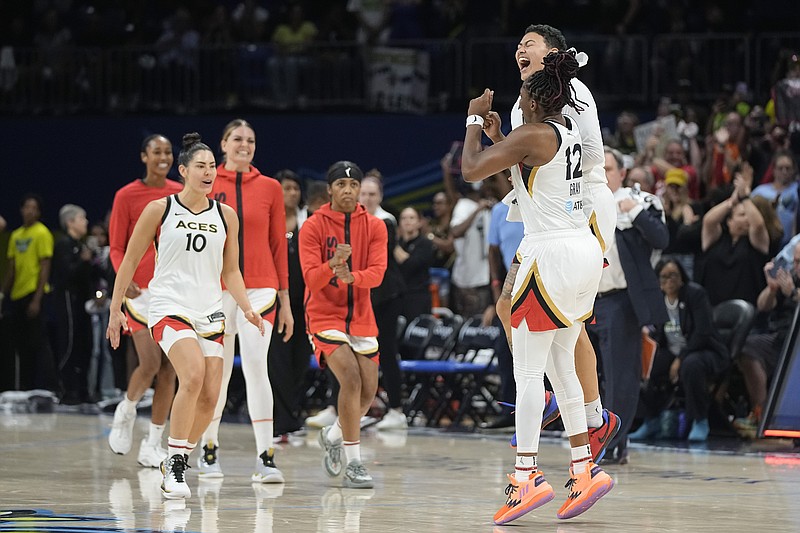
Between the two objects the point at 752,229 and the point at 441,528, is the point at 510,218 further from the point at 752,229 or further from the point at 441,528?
the point at 752,229

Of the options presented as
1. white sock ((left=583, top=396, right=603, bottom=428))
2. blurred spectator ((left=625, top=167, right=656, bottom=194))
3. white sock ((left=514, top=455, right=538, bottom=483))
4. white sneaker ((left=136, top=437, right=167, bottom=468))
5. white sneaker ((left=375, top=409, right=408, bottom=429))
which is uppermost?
blurred spectator ((left=625, top=167, right=656, bottom=194))

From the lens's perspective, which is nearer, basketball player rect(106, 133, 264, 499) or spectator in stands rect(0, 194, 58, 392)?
basketball player rect(106, 133, 264, 499)

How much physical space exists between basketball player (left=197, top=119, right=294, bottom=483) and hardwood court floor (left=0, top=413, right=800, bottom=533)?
0.29 metres

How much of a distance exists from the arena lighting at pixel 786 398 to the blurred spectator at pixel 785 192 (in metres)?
1.71

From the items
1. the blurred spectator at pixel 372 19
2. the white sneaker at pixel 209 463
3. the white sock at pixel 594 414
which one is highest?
the blurred spectator at pixel 372 19

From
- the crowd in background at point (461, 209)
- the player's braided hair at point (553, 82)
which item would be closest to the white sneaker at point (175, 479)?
the crowd in background at point (461, 209)

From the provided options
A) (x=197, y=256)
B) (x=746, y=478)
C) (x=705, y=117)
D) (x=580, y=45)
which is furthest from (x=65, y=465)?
(x=580, y=45)

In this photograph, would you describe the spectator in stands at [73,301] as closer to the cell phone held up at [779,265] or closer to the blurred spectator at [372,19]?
the blurred spectator at [372,19]

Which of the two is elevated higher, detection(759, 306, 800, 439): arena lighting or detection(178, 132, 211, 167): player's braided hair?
detection(178, 132, 211, 167): player's braided hair

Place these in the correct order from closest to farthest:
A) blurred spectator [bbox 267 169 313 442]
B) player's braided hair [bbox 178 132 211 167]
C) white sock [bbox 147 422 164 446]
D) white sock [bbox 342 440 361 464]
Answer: player's braided hair [bbox 178 132 211 167] < white sock [bbox 342 440 361 464] < white sock [bbox 147 422 164 446] < blurred spectator [bbox 267 169 313 442]

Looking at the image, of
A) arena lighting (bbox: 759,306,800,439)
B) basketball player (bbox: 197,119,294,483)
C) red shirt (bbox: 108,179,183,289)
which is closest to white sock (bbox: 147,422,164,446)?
basketball player (bbox: 197,119,294,483)

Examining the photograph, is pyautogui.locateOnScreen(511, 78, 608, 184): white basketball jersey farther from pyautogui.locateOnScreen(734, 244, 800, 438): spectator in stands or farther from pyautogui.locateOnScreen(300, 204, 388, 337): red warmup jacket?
pyautogui.locateOnScreen(734, 244, 800, 438): spectator in stands

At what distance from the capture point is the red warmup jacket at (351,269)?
28.1 feet

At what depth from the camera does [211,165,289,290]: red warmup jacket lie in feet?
29.3
